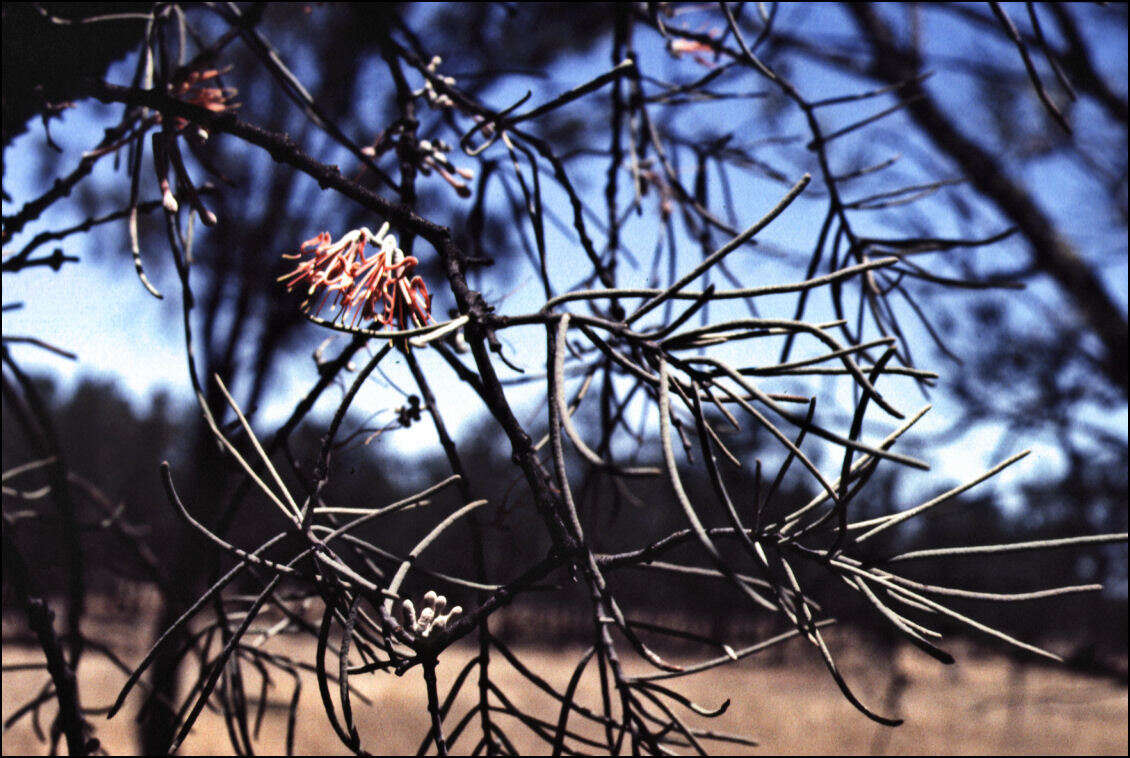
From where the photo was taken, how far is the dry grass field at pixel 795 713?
3.81ft

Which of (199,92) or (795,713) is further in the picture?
(795,713)

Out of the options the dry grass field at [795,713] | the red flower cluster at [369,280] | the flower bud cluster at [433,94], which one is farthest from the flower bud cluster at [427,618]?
the dry grass field at [795,713]

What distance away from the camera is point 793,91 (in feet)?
1.54

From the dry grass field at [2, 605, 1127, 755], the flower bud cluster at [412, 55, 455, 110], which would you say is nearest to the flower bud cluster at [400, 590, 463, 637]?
the flower bud cluster at [412, 55, 455, 110]

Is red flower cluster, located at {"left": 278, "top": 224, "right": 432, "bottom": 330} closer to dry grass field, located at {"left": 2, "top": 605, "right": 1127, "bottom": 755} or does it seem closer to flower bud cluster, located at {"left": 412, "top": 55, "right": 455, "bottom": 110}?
flower bud cluster, located at {"left": 412, "top": 55, "right": 455, "bottom": 110}

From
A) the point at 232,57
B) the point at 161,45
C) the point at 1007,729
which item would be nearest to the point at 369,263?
the point at 161,45

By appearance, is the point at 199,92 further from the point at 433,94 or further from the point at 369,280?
the point at 369,280

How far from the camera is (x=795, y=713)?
168 cm

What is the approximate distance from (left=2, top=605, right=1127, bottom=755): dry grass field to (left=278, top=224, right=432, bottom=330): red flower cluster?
581mm

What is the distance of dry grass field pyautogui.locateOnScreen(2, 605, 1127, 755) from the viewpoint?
3.81ft

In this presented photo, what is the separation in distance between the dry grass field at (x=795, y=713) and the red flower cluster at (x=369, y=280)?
581 mm

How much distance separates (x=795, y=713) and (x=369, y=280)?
1652mm

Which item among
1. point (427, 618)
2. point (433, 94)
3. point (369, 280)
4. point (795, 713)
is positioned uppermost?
point (433, 94)

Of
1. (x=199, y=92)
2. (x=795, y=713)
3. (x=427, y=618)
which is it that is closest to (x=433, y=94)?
(x=199, y=92)
